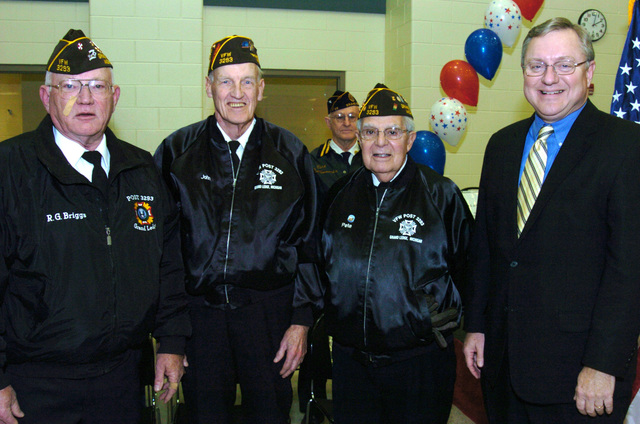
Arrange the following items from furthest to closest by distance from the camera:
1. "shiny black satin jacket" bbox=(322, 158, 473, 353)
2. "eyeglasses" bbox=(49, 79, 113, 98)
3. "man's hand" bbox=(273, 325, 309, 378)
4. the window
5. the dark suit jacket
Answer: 1. the window
2. "man's hand" bbox=(273, 325, 309, 378)
3. "shiny black satin jacket" bbox=(322, 158, 473, 353)
4. "eyeglasses" bbox=(49, 79, 113, 98)
5. the dark suit jacket

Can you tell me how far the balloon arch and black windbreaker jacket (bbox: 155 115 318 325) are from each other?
271 centimetres

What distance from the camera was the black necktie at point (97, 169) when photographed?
1.82 m

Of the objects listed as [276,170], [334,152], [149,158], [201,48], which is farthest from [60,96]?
[201,48]

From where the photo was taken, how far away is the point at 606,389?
4.97 feet

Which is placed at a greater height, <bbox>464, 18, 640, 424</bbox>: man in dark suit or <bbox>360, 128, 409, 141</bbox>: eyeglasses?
<bbox>360, 128, 409, 141</bbox>: eyeglasses

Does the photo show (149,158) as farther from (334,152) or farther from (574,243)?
(334,152)

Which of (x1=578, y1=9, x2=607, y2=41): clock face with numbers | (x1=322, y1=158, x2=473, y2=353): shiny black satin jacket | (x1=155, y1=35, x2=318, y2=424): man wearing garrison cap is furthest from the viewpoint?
(x1=578, y1=9, x2=607, y2=41): clock face with numbers

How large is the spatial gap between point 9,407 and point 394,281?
129 cm

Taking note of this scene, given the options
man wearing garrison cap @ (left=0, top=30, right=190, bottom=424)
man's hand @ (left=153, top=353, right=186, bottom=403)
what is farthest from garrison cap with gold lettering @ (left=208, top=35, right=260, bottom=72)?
man's hand @ (left=153, top=353, right=186, bottom=403)

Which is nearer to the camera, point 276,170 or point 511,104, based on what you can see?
point 276,170

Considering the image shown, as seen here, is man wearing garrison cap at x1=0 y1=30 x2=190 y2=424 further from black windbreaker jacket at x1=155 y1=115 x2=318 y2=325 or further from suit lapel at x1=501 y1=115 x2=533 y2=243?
suit lapel at x1=501 y1=115 x2=533 y2=243

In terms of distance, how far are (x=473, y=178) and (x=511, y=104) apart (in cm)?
88

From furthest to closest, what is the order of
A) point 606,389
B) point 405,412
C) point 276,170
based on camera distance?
point 276,170, point 405,412, point 606,389

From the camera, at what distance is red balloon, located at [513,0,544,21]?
518cm
